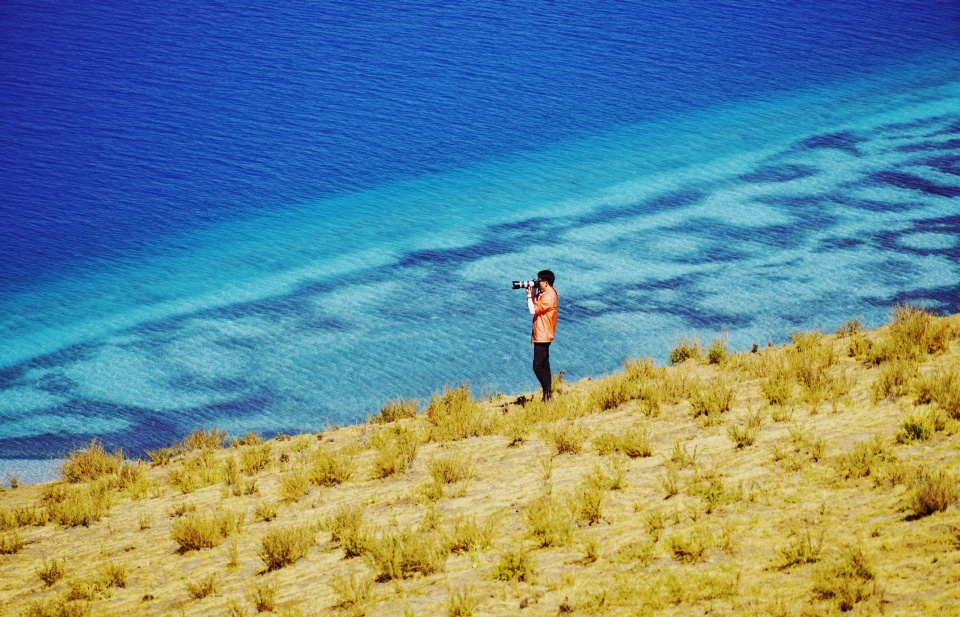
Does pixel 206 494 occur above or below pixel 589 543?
above

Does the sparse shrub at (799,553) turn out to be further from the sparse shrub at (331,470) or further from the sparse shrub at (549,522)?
the sparse shrub at (331,470)

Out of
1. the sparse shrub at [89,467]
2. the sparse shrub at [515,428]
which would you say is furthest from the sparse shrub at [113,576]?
the sparse shrub at [515,428]

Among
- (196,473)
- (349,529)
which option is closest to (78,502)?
(196,473)

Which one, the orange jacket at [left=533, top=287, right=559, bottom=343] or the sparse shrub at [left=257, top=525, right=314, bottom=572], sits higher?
the orange jacket at [left=533, top=287, right=559, bottom=343]

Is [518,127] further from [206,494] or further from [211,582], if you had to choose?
[211,582]

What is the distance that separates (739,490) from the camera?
6.69m

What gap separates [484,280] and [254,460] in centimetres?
949

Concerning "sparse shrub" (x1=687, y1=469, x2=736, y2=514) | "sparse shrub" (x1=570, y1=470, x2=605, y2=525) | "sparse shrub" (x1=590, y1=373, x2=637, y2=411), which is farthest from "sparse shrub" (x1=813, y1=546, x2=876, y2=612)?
"sparse shrub" (x1=590, y1=373, x2=637, y2=411)

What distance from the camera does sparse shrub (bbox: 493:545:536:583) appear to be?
5.89m

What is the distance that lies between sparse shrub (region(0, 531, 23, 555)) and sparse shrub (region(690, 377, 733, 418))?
21.8 ft

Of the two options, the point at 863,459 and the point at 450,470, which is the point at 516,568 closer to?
the point at 450,470

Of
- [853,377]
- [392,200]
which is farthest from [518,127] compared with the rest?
[853,377]

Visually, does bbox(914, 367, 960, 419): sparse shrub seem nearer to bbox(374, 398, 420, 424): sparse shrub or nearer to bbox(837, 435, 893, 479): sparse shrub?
bbox(837, 435, 893, 479): sparse shrub

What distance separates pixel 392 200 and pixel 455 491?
692 inches
